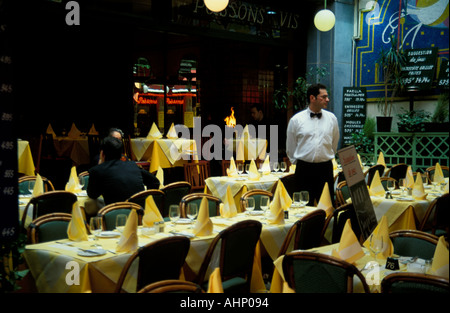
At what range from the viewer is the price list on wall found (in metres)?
2.32

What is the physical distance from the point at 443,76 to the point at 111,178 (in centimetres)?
738

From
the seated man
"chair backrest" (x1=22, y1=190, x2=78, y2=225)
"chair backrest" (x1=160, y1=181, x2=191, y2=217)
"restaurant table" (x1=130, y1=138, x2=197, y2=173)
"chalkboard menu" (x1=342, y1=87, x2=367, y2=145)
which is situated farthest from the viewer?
"chalkboard menu" (x1=342, y1=87, x2=367, y2=145)

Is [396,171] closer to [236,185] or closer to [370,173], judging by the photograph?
[370,173]

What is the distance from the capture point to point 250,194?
5.05 metres

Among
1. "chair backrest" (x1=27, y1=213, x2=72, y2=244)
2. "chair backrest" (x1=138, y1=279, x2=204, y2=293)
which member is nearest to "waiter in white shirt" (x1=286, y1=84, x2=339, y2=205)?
"chair backrest" (x1=27, y1=213, x2=72, y2=244)

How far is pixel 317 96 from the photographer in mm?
5527

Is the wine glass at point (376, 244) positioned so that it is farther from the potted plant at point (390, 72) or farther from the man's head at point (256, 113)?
the man's head at point (256, 113)

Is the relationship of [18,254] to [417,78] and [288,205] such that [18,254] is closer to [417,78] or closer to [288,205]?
[288,205]

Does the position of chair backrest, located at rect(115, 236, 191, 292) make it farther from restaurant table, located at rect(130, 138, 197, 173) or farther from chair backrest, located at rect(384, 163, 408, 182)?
restaurant table, located at rect(130, 138, 197, 173)

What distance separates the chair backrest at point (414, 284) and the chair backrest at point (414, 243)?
0.99 meters

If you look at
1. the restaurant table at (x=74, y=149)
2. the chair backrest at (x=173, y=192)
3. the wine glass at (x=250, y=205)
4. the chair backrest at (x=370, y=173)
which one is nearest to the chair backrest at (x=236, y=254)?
the wine glass at (x=250, y=205)

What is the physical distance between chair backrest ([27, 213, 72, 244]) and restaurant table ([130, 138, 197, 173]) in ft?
16.8

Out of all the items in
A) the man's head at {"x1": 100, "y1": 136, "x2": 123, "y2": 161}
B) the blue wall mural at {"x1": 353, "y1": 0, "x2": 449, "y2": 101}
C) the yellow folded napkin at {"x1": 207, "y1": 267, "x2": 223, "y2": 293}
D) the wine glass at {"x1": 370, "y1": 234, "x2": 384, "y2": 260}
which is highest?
the blue wall mural at {"x1": 353, "y1": 0, "x2": 449, "y2": 101}
